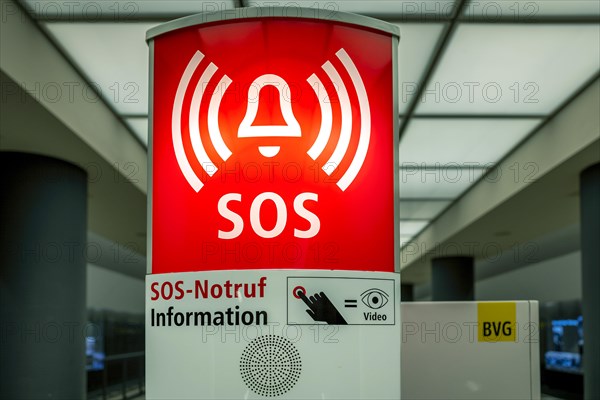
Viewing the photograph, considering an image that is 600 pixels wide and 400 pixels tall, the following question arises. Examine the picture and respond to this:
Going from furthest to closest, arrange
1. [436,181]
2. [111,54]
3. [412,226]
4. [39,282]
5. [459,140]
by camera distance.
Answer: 1. [412,226]
2. [436,181]
3. [459,140]
4. [39,282]
5. [111,54]

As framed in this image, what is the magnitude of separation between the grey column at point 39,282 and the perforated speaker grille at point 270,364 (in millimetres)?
4490

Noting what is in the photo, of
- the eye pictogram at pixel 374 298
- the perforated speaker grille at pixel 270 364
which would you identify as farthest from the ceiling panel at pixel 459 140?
the perforated speaker grille at pixel 270 364

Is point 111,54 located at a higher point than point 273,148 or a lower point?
higher

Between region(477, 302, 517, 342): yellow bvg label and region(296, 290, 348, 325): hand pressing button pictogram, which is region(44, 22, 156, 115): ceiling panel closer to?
region(477, 302, 517, 342): yellow bvg label

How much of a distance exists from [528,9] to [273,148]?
3.12 m

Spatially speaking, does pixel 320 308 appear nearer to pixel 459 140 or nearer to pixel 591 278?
pixel 591 278

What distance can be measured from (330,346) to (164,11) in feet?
10.5

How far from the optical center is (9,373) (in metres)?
6.07

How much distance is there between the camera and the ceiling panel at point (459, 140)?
715 centimetres

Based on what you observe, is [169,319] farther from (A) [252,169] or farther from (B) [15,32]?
(B) [15,32]

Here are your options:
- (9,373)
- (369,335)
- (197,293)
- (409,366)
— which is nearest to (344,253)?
(369,335)

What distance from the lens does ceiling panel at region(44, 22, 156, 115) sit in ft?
16.3

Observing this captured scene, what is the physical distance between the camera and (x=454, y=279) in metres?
15.8

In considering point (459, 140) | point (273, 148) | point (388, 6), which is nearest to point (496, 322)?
point (273, 148)
